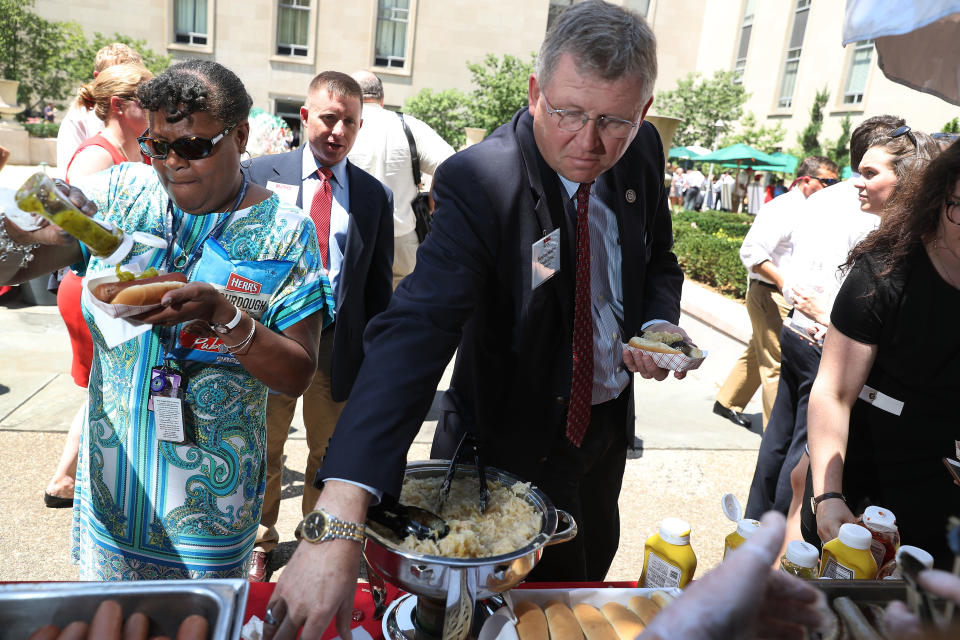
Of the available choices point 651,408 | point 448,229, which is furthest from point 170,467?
point 651,408

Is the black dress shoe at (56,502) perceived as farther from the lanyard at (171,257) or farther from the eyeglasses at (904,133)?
the eyeglasses at (904,133)

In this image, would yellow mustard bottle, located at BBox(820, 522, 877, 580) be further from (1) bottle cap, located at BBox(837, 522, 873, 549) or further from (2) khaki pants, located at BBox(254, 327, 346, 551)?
(2) khaki pants, located at BBox(254, 327, 346, 551)

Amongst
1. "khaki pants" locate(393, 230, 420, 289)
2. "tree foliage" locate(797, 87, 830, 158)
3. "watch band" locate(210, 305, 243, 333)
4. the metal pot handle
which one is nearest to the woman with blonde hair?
"khaki pants" locate(393, 230, 420, 289)

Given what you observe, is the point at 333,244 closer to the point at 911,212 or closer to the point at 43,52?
the point at 911,212

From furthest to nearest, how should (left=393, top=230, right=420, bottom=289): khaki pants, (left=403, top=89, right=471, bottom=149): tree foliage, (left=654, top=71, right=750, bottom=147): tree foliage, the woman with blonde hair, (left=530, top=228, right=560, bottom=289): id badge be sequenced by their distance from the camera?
(left=654, top=71, right=750, bottom=147): tree foliage → (left=403, top=89, right=471, bottom=149): tree foliage → (left=393, top=230, right=420, bottom=289): khaki pants → the woman with blonde hair → (left=530, top=228, right=560, bottom=289): id badge

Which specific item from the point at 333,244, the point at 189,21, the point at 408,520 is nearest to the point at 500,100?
the point at 189,21

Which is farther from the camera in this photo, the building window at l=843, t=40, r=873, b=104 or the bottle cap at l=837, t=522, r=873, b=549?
the building window at l=843, t=40, r=873, b=104

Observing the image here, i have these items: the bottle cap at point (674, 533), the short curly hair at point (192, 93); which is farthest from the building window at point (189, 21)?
the bottle cap at point (674, 533)

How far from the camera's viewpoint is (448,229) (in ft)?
5.28

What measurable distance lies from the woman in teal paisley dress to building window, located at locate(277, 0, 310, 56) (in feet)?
96.1

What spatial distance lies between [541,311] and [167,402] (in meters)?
0.92

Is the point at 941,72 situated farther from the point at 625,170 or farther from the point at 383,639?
the point at 383,639

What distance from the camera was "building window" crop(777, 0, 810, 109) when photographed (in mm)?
32875

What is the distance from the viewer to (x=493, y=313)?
71.2 inches
